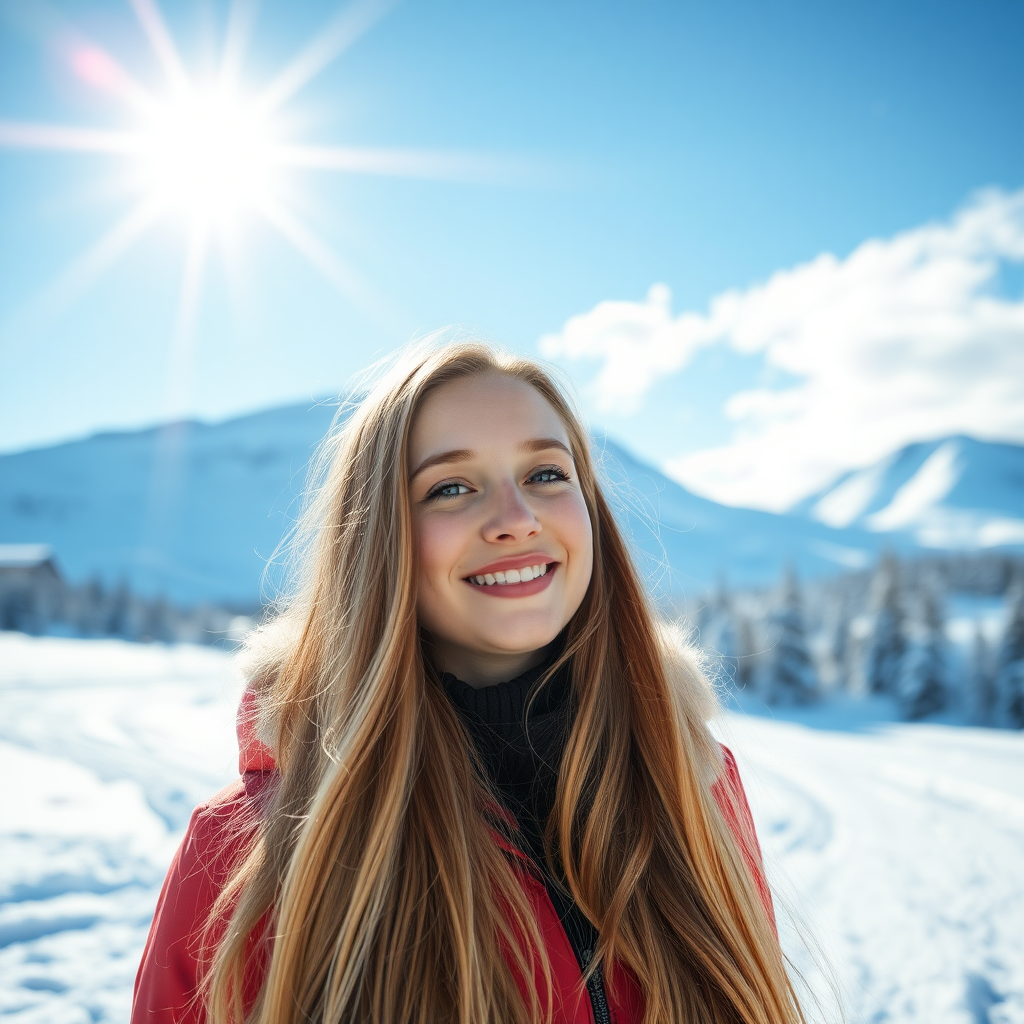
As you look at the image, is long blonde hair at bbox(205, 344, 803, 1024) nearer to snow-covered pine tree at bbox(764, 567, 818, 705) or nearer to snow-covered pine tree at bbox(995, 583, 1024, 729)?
snow-covered pine tree at bbox(995, 583, 1024, 729)

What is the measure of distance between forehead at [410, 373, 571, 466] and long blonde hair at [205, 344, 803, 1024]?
0.18ft

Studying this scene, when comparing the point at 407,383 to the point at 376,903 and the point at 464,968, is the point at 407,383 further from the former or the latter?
the point at 464,968

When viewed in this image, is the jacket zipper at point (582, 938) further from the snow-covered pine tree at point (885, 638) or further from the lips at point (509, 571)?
the snow-covered pine tree at point (885, 638)

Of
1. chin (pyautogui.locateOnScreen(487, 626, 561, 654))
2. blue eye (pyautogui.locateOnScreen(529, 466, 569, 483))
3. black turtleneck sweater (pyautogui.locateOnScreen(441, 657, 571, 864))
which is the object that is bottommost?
black turtleneck sweater (pyautogui.locateOnScreen(441, 657, 571, 864))

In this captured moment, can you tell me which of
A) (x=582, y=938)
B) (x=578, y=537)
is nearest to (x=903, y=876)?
(x=582, y=938)

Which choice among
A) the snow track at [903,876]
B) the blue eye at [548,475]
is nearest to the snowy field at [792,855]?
the snow track at [903,876]

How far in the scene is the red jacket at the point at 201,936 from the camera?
156 centimetres

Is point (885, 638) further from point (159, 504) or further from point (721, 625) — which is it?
point (159, 504)

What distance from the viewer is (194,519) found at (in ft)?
492

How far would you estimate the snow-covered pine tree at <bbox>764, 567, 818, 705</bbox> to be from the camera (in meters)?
23.6

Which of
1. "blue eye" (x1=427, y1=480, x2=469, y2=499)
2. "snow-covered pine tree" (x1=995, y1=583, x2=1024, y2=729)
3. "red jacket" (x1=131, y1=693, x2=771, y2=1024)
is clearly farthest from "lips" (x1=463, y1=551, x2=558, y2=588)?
"snow-covered pine tree" (x1=995, y1=583, x2=1024, y2=729)

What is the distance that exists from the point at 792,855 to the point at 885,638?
21354 mm

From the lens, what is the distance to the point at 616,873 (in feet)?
5.94

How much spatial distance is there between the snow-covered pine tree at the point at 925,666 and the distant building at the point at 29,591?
131ft
